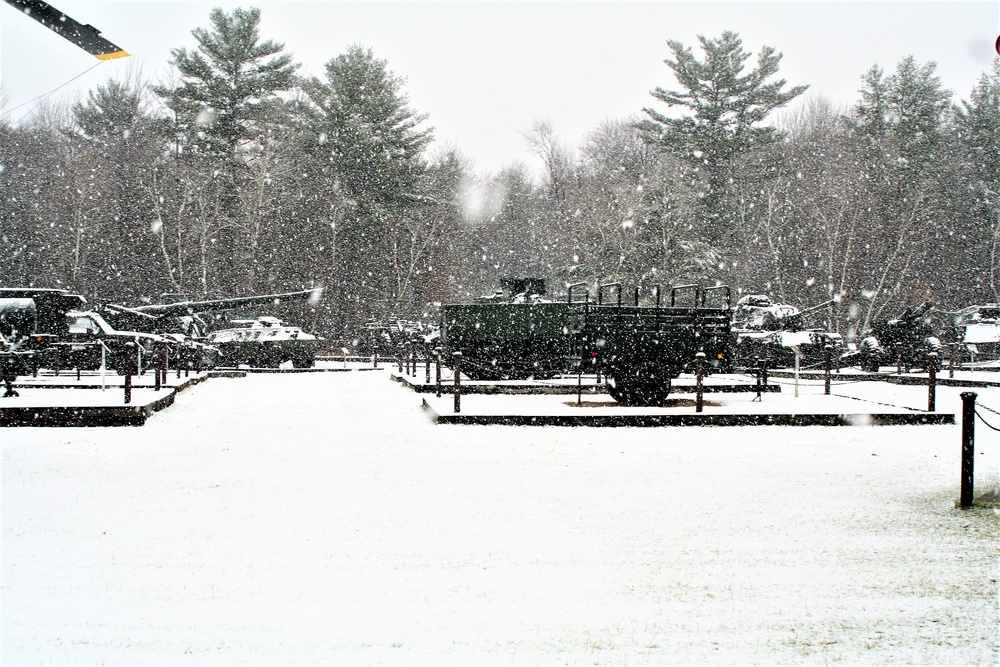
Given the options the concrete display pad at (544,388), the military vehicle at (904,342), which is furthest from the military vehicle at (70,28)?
the military vehicle at (904,342)

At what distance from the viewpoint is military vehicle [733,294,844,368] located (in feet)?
101

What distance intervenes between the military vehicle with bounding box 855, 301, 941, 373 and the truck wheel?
15.6m

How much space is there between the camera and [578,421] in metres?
15.2

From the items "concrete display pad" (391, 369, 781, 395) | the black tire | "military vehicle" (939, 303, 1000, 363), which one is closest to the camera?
"concrete display pad" (391, 369, 781, 395)

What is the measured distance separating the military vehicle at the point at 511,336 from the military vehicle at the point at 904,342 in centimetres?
1298

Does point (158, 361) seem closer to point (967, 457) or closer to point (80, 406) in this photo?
point (80, 406)

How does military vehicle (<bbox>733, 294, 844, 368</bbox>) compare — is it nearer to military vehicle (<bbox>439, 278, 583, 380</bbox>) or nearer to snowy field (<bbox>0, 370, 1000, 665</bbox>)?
military vehicle (<bbox>439, 278, 583, 380</bbox>)

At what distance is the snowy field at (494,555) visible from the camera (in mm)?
4781

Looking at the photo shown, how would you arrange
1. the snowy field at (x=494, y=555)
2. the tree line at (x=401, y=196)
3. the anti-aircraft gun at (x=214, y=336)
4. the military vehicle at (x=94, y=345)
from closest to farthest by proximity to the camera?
1. the snowy field at (x=494, y=555)
2. the military vehicle at (x=94, y=345)
3. the anti-aircraft gun at (x=214, y=336)
4. the tree line at (x=401, y=196)

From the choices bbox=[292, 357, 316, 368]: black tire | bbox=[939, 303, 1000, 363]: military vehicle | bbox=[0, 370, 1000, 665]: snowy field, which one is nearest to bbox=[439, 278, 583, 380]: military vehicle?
bbox=[0, 370, 1000, 665]: snowy field

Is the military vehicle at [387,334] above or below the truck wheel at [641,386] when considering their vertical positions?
above

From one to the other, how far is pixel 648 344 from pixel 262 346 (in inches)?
804

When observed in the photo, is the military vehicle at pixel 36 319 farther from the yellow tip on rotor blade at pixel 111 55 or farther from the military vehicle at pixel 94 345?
the yellow tip on rotor blade at pixel 111 55

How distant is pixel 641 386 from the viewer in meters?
17.4
